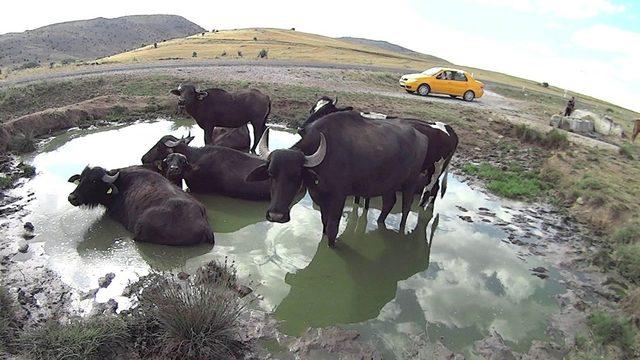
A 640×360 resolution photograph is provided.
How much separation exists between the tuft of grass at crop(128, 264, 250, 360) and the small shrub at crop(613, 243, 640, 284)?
631 centimetres

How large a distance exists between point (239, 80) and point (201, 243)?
54.6 ft

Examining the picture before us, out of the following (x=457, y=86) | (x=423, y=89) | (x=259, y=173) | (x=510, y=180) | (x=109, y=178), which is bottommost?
(x=109, y=178)

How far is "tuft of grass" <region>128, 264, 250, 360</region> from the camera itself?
4965 millimetres

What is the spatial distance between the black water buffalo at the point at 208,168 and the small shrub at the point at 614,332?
19.9 ft

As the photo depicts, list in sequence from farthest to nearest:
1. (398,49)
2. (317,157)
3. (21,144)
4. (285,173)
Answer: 1. (398,49)
2. (21,144)
3. (317,157)
4. (285,173)

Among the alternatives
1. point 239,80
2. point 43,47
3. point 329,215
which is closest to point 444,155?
point 329,215

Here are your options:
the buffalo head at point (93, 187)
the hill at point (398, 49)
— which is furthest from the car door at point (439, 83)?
the hill at point (398, 49)

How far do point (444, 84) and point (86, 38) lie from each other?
88.8m

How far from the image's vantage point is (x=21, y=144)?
11562 millimetres

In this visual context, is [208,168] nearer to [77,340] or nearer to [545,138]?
[77,340]

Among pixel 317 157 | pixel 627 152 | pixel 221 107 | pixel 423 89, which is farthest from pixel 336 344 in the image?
pixel 423 89

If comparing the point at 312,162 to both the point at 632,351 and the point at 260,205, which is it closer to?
the point at 260,205

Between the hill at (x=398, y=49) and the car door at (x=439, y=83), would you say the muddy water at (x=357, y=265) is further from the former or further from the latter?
the hill at (x=398, y=49)

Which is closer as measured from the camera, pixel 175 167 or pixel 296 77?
pixel 175 167
